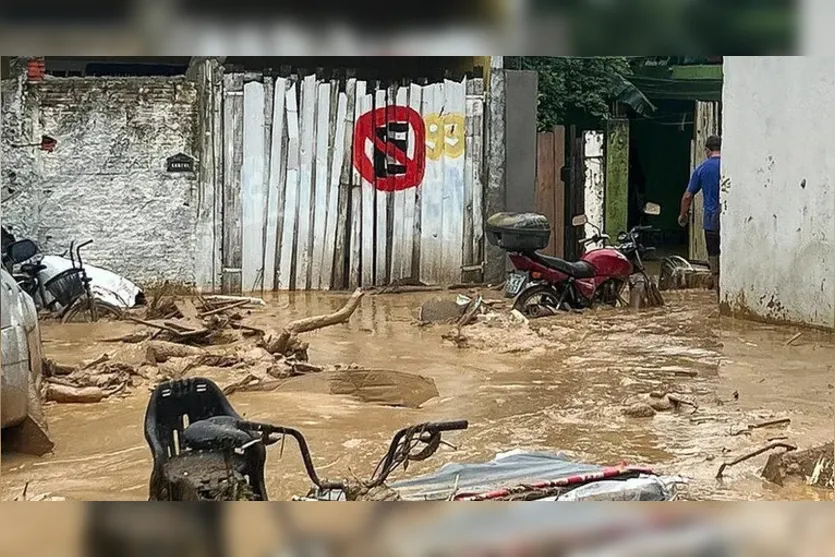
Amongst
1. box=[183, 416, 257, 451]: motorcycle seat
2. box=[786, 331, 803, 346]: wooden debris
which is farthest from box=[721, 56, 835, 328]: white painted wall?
box=[183, 416, 257, 451]: motorcycle seat

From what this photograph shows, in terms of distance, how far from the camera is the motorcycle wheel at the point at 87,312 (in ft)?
26.3

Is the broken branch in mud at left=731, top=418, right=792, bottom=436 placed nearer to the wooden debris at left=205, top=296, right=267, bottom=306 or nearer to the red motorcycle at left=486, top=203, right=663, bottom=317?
the red motorcycle at left=486, top=203, right=663, bottom=317

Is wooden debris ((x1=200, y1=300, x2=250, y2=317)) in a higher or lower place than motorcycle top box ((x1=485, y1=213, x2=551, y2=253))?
lower

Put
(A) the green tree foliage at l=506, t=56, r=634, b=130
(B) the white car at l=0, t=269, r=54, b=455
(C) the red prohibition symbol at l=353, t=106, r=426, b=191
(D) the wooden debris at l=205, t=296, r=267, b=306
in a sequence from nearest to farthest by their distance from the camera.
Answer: (B) the white car at l=0, t=269, r=54, b=455
(D) the wooden debris at l=205, t=296, r=267, b=306
(C) the red prohibition symbol at l=353, t=106, r=426, b=191
(A) the green tree foliage at l=506, t=56, r=634, b=130

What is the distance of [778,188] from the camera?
7.82 metres

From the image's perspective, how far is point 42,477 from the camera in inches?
183

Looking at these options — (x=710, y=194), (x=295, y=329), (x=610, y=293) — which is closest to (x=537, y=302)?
(x=610, y=293)

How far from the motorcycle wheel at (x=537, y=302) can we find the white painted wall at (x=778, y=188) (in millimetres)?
1282

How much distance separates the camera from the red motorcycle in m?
8.20

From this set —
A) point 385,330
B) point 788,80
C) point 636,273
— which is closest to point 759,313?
point 636,273

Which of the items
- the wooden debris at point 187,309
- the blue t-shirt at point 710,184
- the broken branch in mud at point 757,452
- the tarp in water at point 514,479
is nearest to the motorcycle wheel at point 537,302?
the blue t-shirt at point 710,184

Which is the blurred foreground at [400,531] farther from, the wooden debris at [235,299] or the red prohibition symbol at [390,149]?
the red prohibition symbol at [390,149]

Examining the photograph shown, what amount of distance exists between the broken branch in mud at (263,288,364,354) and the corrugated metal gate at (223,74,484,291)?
1.89 m
